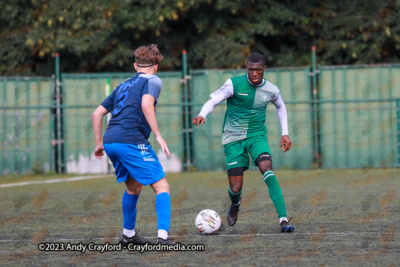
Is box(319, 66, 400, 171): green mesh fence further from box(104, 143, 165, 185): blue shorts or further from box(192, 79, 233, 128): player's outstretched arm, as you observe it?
box(104, 143, 165, 185): blue shorts

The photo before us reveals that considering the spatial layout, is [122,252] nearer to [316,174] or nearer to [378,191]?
[378,191]

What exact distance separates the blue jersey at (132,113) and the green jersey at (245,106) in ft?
4.85

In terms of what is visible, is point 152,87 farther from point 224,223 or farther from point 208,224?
point 224,223

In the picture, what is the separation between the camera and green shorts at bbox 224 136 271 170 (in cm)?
760

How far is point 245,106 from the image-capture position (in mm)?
7715

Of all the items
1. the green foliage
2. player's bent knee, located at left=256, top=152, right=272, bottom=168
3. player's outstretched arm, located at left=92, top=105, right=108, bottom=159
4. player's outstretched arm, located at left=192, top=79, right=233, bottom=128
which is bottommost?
player's bent knee, located at left=256, top=152, right=272, bottom=168

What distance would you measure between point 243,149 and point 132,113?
5.78 ft

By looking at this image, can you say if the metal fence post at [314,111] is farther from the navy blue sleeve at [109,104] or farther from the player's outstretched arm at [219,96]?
the navy blue sleeve at [109,104]

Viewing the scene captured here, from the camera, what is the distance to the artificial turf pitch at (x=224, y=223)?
5.71 metres

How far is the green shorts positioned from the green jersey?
0.16 ft

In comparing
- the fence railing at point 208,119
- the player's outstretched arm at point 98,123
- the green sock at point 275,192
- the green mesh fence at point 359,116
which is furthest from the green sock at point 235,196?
the green mesh fence at point 359,116

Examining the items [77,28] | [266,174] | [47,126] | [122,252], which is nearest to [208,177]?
[47,126]

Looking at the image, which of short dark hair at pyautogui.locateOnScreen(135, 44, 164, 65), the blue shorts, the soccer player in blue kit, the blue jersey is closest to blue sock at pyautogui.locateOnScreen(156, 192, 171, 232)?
the soccer player in blue kit

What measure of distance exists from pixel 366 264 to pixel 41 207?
6431 mm
